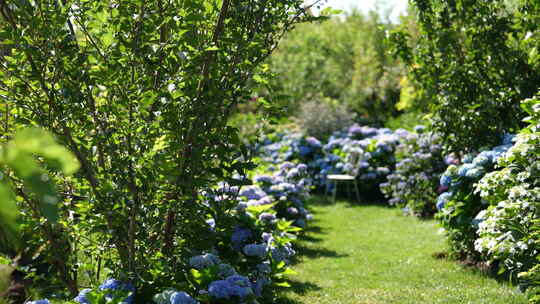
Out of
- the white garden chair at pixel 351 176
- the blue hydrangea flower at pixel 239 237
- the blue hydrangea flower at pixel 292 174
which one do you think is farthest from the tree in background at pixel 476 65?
the white garden chair at pixel 351 176

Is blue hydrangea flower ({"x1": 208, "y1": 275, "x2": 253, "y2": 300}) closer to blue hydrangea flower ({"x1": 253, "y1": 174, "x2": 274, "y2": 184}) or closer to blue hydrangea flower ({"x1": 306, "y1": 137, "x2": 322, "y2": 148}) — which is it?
blue hydrangea flower ({"x1": 253, "y1": 174, "x2": 274, "y2": 184})

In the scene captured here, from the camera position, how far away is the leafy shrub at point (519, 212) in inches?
138

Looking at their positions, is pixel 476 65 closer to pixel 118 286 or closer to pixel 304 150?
pixel 118 286

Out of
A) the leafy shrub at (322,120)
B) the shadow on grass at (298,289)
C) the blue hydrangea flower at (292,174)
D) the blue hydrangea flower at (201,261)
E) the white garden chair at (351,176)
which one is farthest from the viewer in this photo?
the leafy shrub at (322,120)

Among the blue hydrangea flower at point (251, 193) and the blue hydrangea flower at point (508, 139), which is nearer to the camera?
the blue hydrangea flower at point (508, 139)

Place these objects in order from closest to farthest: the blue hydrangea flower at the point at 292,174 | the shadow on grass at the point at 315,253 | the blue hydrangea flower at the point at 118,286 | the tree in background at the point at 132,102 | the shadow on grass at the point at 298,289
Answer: the tree in background at the point at 132,102
the blue hydrangea flower at the point at 118,286
the shadow on grass at the point at 298,289
the shadow on grass at the point at 315,253
the blue hydrangea flower at the point at 292,174

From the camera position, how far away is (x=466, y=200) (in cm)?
514

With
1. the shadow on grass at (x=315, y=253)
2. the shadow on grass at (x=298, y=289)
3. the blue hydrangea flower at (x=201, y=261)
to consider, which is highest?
the blue hydrangea flower at (x=201, y=261)

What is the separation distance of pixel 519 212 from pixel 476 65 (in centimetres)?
257

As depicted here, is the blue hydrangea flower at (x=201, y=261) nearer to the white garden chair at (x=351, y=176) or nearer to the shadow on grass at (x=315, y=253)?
the shadow on grass at (x=315, y=253)

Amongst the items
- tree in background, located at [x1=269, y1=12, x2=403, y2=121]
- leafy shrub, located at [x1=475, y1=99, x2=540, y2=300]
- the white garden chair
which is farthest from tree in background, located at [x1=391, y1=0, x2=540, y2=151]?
tree in background, located at [x1=269, y1=12, x2=403, y2=121]

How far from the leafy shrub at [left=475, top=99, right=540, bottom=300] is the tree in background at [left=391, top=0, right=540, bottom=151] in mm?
1683

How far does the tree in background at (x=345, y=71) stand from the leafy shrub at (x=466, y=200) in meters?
11.0

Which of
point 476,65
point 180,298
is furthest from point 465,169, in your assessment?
point 180,298
